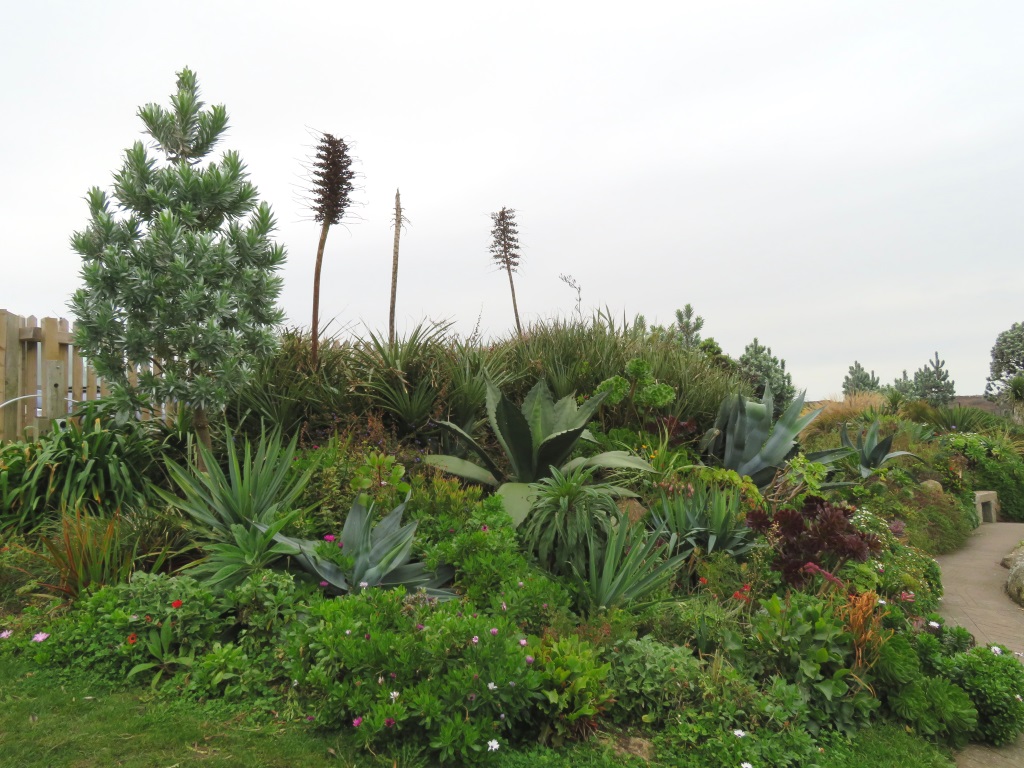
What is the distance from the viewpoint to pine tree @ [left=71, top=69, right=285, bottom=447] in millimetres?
5574

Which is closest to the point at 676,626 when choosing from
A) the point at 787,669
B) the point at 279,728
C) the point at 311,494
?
the point at 787,669

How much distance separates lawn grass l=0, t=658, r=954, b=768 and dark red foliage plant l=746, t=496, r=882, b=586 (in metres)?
1.20

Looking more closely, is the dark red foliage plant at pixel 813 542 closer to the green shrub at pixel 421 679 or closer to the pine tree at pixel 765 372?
the green shrub at pixel 421 679

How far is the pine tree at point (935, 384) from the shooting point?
2369 centimetres

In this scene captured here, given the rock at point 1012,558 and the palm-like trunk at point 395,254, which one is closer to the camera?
the rock at point 1012,558

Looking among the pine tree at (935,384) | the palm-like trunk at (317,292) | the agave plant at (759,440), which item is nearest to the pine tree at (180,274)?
the palm-like trunk at (317,292)

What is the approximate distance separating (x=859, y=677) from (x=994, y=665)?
871mm

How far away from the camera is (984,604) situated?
638 cm

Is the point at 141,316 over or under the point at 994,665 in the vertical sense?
over

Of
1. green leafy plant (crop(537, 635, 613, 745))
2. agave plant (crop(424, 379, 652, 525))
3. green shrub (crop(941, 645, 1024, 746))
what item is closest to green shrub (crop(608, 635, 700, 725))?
green leafy plant (crop(537, 635, 613, 745))

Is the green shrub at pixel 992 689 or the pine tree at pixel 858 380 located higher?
the pine tree at pixel 858 380

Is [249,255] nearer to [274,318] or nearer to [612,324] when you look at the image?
[274,318]

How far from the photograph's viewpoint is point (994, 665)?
4.04m

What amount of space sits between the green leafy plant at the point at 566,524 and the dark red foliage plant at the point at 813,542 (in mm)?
1146
